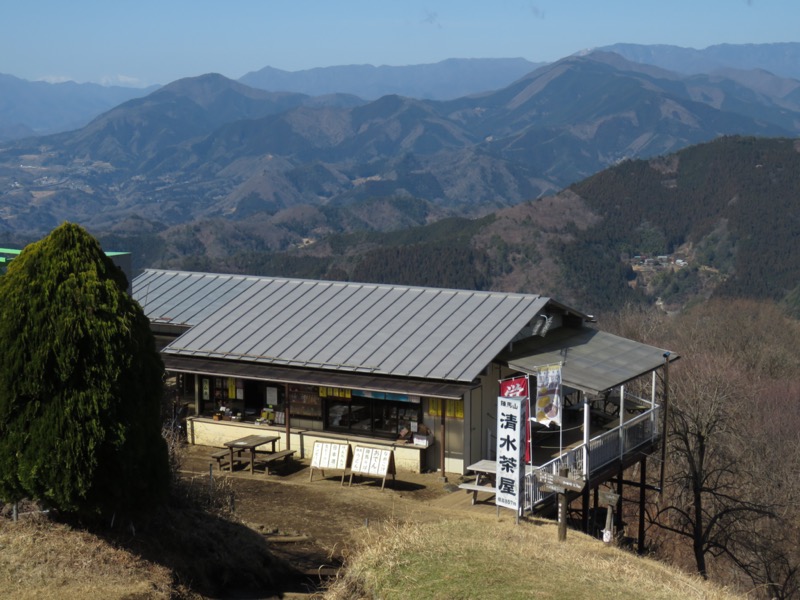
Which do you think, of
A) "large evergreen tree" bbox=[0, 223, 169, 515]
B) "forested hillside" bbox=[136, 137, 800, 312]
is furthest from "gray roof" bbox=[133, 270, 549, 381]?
"forested hillside" bbox=[136, 137, 800, 312]

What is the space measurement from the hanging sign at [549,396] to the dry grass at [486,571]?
3.63 m

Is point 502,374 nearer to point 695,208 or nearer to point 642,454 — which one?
point 642,454

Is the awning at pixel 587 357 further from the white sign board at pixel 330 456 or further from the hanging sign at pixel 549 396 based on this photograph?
the white sign board at pixel 330 456

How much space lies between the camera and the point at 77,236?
47.9ft

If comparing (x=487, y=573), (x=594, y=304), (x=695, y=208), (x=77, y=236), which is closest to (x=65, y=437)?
(x=77, y=236)

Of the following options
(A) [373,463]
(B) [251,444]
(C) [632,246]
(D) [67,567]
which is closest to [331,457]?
(A) [373,463]

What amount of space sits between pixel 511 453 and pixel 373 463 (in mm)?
3917

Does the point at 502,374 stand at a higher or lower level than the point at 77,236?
lower

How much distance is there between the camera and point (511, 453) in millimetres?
19359

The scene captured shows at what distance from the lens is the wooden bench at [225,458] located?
925 inches

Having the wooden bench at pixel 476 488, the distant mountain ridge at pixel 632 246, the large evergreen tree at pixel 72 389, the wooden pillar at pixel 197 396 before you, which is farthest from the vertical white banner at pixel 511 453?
the distant mountain ridge at pixel 632 246

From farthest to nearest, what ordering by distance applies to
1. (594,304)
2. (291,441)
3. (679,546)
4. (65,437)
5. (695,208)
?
(695,208) → (594,304) → (679,546) → (291,441) → (65,437)

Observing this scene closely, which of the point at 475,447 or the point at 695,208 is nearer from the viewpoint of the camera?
the point at 475,447

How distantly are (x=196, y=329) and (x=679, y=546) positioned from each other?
52.4 feet
